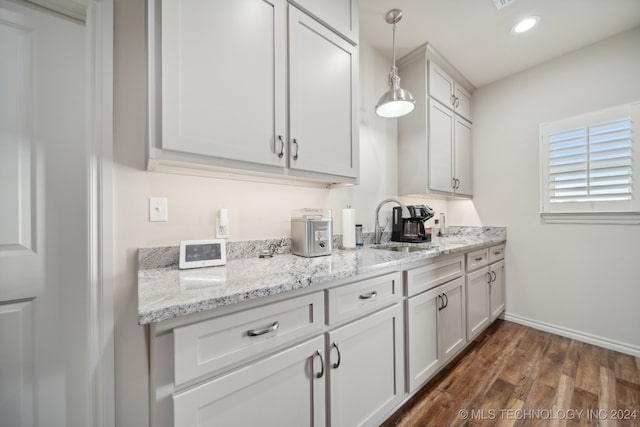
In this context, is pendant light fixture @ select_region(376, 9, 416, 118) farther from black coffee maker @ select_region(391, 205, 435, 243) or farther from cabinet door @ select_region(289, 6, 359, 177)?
black coffee maker @ select_region(391, 205, 435, 243)

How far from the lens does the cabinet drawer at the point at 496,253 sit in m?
2.23

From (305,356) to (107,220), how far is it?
953 mm

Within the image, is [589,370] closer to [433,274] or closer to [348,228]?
[433,274]

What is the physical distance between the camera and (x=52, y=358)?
928mm

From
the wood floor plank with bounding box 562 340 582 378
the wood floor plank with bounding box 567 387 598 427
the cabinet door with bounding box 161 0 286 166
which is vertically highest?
the cabinet door with bounding box 161 0 286 166

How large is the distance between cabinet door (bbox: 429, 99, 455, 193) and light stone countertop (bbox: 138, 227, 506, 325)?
1117 millimetres

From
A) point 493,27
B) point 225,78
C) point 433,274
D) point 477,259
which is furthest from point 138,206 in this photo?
point 493,27

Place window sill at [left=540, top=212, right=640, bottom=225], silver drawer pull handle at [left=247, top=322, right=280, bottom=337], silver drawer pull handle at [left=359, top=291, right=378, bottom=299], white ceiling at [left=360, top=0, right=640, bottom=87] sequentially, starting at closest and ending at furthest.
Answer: silver drawer pull handle at [left=247, top=322, right=280, bottom=337], silver drawer pull handle at [left=359, top=291, right=378, bottom=299], white ceiling at [left=360, top=0, right=640, bottom=87], window sill at [left=540, top=212, right=640, bottom=225]

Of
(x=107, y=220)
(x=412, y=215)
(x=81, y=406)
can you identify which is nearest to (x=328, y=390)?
(x=81, y=406)

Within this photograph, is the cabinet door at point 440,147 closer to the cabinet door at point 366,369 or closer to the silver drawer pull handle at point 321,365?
the cabinet door at point 366,369

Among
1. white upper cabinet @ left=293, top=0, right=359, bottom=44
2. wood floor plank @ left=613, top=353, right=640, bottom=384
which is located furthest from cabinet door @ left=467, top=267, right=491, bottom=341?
white upper cabinet @ left=293, top=0, right=359, bottom=44

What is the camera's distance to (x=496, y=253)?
234 centimetres

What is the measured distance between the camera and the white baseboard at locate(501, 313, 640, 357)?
6.18 feet

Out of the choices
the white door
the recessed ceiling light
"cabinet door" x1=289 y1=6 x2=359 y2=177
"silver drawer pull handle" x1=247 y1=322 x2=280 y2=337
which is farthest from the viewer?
the recessed ceiling light
